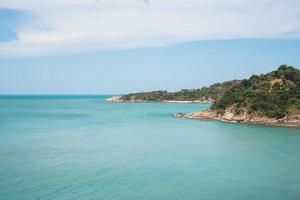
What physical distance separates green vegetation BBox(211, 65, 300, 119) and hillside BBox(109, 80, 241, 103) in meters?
70.7

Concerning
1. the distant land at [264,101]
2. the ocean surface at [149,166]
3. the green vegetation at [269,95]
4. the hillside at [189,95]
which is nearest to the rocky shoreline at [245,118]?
the distant land at [264,101]

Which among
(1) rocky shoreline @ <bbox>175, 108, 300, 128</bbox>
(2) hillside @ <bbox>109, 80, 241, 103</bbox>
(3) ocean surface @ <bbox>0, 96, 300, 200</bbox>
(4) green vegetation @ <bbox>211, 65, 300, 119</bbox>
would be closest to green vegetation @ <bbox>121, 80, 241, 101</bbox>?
(2) hillside @ <bbox>109, 80, 241, 103</bbox>

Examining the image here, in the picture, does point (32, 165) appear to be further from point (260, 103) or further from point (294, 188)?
point (260, 103)

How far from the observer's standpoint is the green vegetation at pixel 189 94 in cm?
15293

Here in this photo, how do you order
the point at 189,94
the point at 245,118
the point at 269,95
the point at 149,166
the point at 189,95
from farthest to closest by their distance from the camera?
the point at 189,94 < the point at 189,95 < the point at 269,95 < the point at 245,118 < the point at 149,166

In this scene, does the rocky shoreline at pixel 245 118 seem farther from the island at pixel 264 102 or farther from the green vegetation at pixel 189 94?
the green vegetation at pixel 189 94

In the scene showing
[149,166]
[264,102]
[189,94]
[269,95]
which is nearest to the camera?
[149,166]

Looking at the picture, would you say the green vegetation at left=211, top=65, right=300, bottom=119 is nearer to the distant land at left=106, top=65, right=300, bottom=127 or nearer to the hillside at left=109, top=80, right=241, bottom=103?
the distant land at left=106, top=65, right=300, bottom=127

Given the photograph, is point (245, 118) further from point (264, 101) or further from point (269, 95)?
point (269, 95)

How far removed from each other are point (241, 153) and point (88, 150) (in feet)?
51.1

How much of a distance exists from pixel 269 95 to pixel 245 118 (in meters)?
6.57

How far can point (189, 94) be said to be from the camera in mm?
162750

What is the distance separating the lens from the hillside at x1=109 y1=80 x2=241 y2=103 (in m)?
152

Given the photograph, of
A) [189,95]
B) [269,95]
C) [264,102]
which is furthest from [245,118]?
[189,95]
